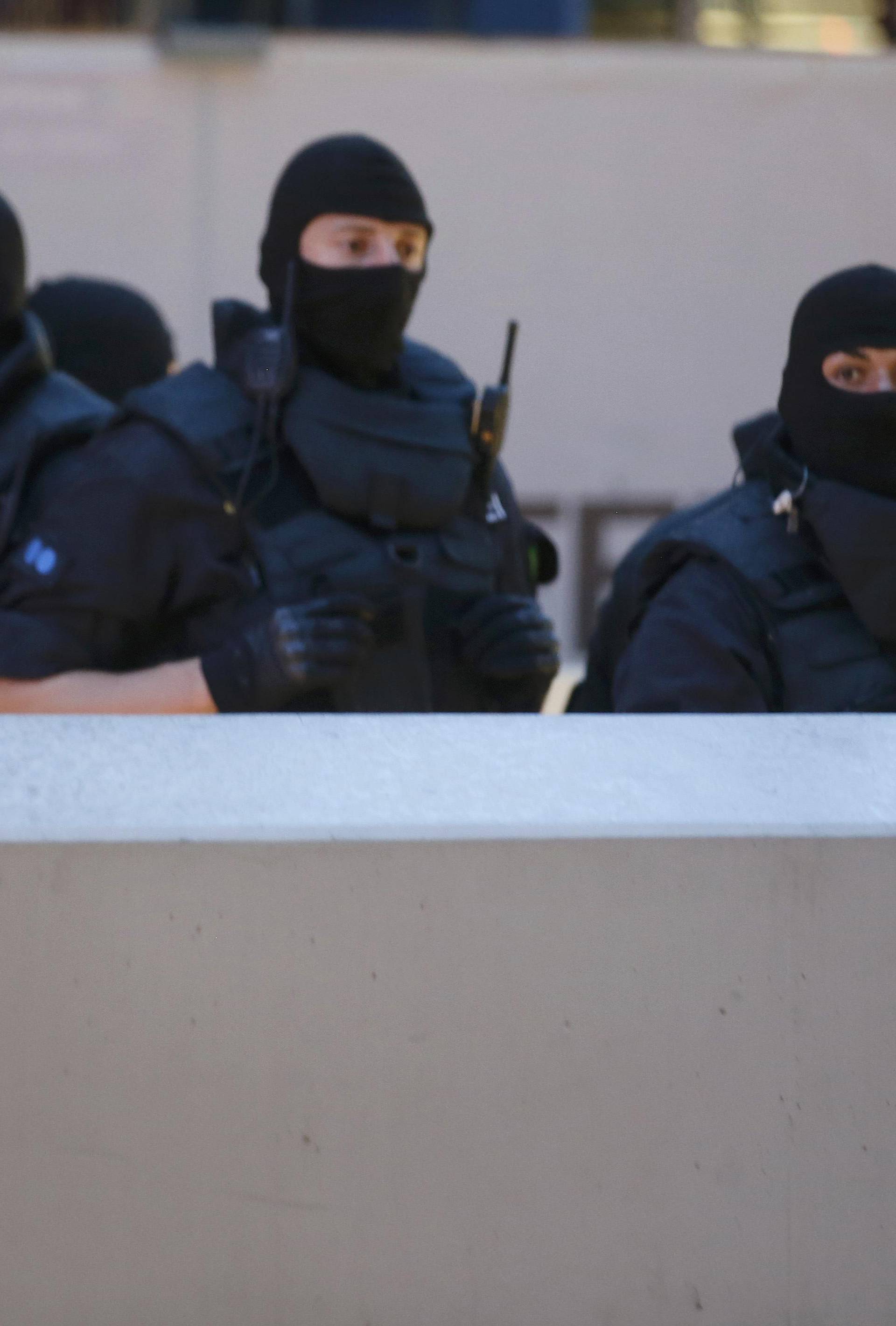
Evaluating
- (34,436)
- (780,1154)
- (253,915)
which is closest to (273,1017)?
(253,915)

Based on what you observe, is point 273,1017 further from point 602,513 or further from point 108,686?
point 602,513

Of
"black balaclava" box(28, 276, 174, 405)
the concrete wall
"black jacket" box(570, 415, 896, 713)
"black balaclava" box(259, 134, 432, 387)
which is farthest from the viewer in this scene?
"black balaclava" box(28, 276, 174, 405)

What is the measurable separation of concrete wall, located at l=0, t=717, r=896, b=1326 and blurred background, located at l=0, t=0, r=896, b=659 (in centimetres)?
407

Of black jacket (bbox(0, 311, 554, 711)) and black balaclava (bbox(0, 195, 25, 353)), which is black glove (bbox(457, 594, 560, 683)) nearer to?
black jacket (bbox(0, 311, 554, 711))

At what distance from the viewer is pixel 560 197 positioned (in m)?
5.48

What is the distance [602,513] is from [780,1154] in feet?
13.8

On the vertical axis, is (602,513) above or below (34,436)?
below

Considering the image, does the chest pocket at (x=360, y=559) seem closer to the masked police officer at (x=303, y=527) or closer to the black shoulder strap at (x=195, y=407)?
the masked police officer at (x=303, y=527)

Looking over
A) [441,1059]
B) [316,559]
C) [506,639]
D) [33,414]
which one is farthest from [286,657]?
[441,1059]

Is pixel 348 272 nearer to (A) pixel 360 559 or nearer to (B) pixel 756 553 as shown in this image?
(A) pixel 360 559

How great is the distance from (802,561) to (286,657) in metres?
0.64

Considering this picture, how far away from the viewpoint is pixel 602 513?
5.50m

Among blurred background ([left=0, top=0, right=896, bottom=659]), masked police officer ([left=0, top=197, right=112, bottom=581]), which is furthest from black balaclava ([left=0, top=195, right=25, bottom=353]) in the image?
blurred background ([left=0, top=0, right=896, bottom=659])

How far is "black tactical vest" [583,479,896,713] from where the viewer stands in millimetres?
2201
